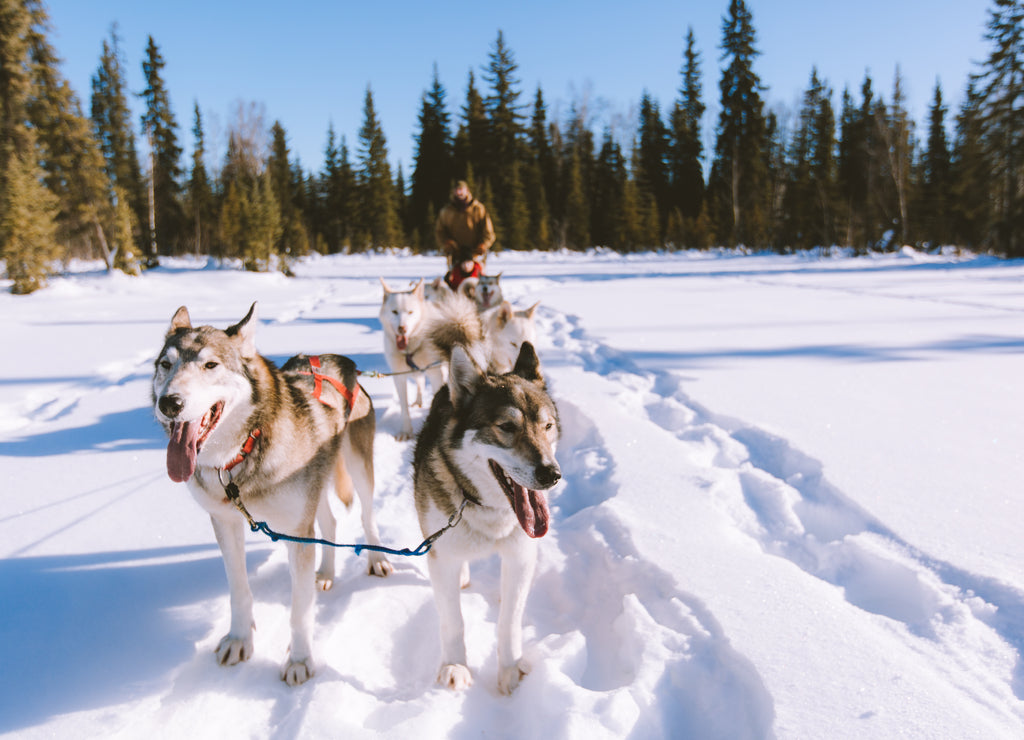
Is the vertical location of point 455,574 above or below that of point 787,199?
below

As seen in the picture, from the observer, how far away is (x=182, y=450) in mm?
1663

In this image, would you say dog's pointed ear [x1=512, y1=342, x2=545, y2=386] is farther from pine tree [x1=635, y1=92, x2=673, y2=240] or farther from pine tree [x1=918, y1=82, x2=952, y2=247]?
pine tree [x1=635, y1=92, x2=673, y2=240]

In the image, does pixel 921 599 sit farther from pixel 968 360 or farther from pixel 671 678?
pixel 968 360

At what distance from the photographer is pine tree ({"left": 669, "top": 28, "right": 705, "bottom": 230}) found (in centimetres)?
3888

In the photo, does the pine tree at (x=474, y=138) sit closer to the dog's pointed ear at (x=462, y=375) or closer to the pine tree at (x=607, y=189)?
the pine tree at (x=607, y=189)

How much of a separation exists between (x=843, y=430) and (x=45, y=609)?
14.1 feet

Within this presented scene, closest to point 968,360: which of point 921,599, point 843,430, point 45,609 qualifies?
point 843,430

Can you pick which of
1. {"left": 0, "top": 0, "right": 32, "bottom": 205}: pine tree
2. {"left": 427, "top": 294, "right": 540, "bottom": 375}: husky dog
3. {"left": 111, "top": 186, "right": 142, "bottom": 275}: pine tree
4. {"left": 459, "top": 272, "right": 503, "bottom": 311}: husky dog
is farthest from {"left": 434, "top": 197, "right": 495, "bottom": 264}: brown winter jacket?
{"left": 0, "top": 0, "right": 32, "bottom": 205}: pine tree

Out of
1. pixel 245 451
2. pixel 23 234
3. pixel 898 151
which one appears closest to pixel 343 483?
pixel 245 451

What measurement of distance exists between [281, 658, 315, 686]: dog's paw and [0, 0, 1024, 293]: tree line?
14938mm

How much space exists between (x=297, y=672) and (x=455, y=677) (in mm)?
534

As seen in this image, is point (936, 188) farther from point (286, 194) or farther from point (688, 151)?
point (286, 194)

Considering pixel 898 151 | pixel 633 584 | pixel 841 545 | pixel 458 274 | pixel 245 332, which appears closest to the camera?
pixel 245 332

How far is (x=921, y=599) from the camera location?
78.9 inches
